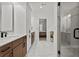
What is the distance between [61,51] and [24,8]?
8.24ft

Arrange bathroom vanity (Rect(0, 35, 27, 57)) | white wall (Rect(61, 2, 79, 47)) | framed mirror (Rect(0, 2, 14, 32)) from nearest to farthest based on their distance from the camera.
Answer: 1. bathroom vanity (Rect(0, 35, 27, 57))
2. white wall (Rect(61, 2, 79, 47))
3. framed mirror (Rect(0, 2, 14, 32))

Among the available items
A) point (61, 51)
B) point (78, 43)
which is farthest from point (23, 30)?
point (78, 43)

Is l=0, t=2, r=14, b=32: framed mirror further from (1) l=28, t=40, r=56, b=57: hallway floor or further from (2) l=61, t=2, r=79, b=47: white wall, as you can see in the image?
(2) l=61, t=2, r=79, b=47: white wall

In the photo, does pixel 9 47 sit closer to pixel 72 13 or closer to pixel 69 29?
pixel 69 29

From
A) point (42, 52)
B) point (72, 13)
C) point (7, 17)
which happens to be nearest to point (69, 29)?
point (72, 13)

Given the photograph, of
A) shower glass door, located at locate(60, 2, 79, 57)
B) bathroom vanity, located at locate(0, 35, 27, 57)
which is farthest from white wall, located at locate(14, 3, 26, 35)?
shower glass door, located at locate(60, 2, 79, 57)

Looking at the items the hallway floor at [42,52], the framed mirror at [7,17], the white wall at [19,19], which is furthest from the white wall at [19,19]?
the hallway floor at [42,52]

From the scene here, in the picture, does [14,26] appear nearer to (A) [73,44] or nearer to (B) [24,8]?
(B) [24,8]

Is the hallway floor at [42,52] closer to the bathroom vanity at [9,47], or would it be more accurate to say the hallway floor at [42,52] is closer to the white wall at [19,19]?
the white wall at [19,19]

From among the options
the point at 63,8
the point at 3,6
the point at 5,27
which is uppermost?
the point at 3,6

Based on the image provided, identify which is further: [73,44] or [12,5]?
[12,5]

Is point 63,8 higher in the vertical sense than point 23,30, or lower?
higher

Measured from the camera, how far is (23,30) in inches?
168

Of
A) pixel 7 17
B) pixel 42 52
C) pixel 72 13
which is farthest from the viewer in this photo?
pixel 42 52
